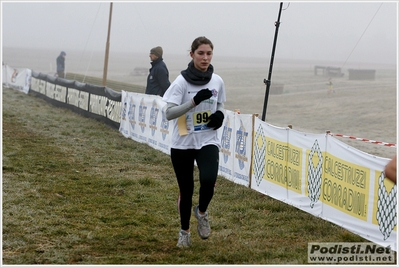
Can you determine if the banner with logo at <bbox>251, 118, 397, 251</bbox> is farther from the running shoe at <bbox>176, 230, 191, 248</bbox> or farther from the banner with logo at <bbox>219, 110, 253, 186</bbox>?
the running shoe at <bbox>176, 230, 191, 248</bbox>

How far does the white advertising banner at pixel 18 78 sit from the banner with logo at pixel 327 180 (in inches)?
872

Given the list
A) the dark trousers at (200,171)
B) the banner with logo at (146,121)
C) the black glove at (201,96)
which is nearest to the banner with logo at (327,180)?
the dark trousers at (200,171)

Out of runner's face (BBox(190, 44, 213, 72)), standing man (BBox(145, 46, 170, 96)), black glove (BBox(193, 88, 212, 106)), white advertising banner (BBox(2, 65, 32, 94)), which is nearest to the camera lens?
black glove (BBox(193, 88, 212, 106))

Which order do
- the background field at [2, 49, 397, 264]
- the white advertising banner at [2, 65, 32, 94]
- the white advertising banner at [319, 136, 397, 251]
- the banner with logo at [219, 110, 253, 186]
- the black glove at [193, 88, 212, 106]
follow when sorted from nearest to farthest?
the black glove at [193, 88, 212, 106], the background field at [2, 49, 397, 264], the white advertising banner at [319, 136, 397, 251], the banner with logo at [219, 110, 253, 186], the white advertising banner at [2, 65, 32, 94]

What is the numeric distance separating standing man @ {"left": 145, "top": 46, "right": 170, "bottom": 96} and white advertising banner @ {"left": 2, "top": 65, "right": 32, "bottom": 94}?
1669 centimetres

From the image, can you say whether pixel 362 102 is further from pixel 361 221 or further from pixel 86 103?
pixel 361 221

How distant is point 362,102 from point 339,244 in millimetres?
26227

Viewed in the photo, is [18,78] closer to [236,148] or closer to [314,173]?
[236,148]

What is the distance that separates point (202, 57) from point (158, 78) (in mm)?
7678

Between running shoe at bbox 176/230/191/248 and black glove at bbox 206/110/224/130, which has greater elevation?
black glove at bbox 206/110/224/130

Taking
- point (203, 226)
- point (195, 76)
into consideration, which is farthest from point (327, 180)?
point (195, 76)

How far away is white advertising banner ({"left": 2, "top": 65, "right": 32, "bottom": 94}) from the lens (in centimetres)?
2998

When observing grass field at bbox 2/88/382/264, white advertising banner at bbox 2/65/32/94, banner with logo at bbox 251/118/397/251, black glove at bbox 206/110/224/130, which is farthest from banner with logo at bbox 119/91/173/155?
white advertising banner at bbox 2/65/32/94

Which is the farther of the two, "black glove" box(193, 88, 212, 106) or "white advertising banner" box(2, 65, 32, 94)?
"white advertising banner" box(2, 65, 32, 94)
